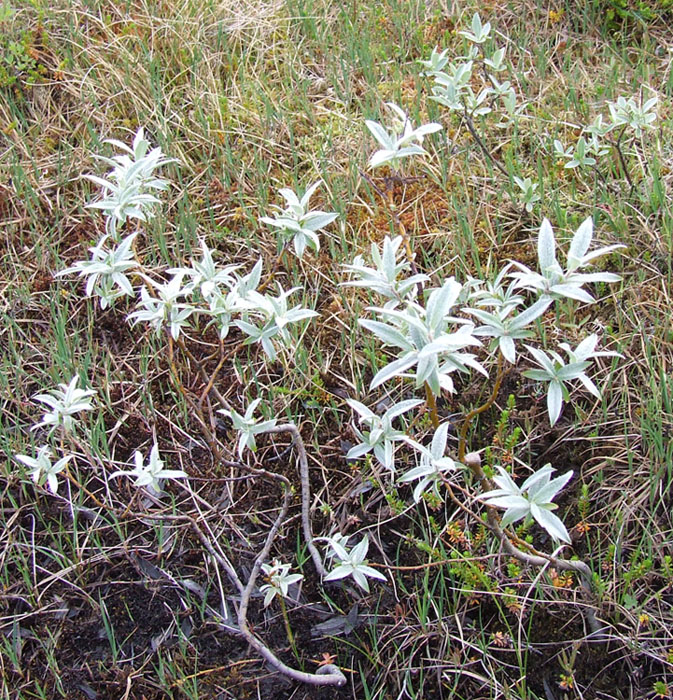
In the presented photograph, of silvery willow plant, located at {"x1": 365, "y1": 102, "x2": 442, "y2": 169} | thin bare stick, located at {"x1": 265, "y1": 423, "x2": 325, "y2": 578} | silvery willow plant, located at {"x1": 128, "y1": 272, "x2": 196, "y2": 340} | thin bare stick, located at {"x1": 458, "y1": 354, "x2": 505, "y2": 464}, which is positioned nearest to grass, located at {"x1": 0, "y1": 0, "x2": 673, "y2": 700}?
thin bare stick, located at {"x1": 265, "y1": 423, "x2": 325, "y2": 578}

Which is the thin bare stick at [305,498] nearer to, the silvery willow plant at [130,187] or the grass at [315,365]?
the grass at [315,365]

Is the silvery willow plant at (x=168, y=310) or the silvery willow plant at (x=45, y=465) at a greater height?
the silvery willow plant at (x=168, y=310)

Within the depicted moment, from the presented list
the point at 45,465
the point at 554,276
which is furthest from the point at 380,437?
the point at 45,465

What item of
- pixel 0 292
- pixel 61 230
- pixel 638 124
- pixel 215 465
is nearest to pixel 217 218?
pixel 61 230

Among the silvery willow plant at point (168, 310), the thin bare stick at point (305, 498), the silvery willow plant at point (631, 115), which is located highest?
the silvery willow plant at point (631, 115)

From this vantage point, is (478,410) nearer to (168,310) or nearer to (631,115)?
(168,310)

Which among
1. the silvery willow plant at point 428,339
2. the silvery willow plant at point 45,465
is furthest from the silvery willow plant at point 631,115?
the silvery willow plant at point 45,465

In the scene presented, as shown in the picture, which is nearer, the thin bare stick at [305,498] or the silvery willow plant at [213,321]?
the silvery willow plant at [213,321]

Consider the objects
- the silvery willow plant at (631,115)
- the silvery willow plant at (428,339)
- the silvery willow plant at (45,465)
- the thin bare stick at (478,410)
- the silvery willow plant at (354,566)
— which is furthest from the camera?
the silvery willow plant at (631,115)

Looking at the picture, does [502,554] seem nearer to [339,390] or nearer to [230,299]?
[339,390]
